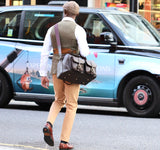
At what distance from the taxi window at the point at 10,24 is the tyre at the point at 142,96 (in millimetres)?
2381

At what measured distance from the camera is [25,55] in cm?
1043

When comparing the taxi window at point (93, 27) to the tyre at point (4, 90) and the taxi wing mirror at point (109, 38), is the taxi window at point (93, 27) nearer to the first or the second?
the taxi wing mirror at point (109, 38)

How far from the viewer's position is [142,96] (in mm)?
9766

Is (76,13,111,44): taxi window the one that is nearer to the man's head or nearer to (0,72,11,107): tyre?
(0,72,11,107): tyre

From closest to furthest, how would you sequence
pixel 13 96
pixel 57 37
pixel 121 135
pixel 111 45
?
1. pixel 57 37
2. pixel 121 135
3. pixel 111 45
4. pixel 13 96

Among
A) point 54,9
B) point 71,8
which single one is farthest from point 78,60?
point 54,9

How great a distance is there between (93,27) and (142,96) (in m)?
1.51

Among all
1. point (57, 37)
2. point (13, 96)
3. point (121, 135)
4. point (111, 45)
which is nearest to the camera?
point (57, 37)

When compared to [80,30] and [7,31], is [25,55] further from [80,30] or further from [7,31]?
[80,30]

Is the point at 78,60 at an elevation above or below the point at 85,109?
above

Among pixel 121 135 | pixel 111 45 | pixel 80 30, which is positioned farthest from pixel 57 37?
pixel 111 45

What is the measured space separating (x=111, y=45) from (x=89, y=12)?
0.81m

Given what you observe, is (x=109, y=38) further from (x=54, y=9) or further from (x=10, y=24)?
(x=10, y=24)

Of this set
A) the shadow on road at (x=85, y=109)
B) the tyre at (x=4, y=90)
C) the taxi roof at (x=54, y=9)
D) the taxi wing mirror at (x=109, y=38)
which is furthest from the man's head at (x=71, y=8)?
the tyre at (x=4, y=90)
